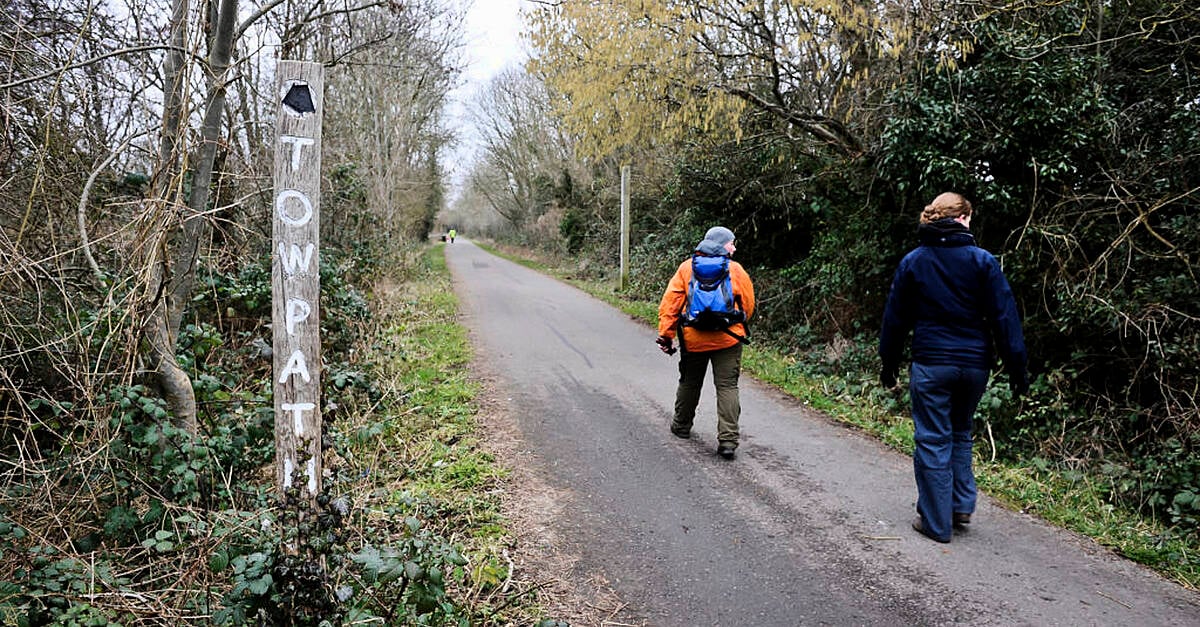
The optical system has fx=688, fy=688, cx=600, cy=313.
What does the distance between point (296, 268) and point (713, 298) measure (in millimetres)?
3347

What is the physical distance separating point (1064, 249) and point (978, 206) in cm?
130

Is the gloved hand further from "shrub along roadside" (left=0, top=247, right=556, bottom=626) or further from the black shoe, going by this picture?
"shrub along roadside" (left=0, top=247, right=556, bottom=626)

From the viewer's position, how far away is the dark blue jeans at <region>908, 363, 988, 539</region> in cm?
421

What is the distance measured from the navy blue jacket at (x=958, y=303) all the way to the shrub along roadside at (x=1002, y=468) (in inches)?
53.5

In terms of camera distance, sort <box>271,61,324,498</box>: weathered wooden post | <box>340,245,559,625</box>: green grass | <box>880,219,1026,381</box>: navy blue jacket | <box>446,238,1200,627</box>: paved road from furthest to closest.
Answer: <box>880,219,1026,381</box>: navy blue jacket < <box>340,245,559,625</box>: green grass < <box>446,238,1200,627</box>: paved road < <box>271,61,324,498</box>: weathered wooden post

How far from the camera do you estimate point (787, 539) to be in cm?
427

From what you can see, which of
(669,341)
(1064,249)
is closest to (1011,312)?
(669,341)

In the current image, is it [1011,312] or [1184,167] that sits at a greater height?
[1184,167]

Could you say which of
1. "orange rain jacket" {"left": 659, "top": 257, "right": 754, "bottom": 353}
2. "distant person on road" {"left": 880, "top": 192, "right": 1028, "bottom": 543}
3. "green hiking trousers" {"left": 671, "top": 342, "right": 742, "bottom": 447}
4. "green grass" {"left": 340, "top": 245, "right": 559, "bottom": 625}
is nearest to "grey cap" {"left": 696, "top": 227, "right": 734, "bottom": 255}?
"orange rain jacket" {"left": 659, "top": 257, "right": 754, "bottom": 353}

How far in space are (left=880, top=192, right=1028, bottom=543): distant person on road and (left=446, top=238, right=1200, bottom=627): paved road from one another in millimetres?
327

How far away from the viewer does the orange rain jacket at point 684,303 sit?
223 inches

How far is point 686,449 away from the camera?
231 inches

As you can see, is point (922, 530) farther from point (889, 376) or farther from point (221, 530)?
Answer: point (221, 530)

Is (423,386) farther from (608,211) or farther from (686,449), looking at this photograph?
(608,211)
